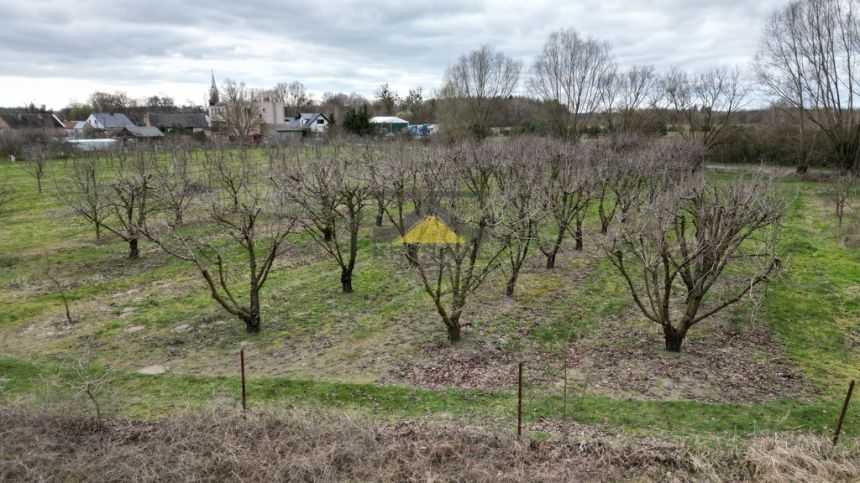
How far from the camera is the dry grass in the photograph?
6211 millimetres

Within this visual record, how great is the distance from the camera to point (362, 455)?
6570 millimetres

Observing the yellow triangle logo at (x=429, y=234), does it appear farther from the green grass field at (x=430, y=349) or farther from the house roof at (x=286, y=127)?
the house roof at (x=286, y=127)

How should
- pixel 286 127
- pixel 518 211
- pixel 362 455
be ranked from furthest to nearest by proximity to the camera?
pixel 286 127 < pixel 518 211 < pixel 362 455

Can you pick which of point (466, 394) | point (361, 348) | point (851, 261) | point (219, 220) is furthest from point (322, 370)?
point (851, 261)

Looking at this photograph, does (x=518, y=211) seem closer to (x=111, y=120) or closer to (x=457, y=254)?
(x=457, y=254)

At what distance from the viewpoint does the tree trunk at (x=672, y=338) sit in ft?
32.8

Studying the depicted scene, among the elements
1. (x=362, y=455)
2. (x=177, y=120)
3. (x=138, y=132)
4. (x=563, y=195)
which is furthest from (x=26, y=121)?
(x=362, y=455)

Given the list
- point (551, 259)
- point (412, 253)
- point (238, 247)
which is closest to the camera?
point (412, 253)

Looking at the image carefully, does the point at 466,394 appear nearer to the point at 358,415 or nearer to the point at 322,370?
the point at 358,415

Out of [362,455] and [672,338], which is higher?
[672,338]

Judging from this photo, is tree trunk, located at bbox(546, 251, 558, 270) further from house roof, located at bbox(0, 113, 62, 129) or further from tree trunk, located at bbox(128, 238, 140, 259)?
house roof, located at bbox(0, 113, 62, 129)

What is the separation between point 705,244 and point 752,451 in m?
3.87

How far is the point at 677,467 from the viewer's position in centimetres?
631

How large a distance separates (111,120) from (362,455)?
81595 millimetres
